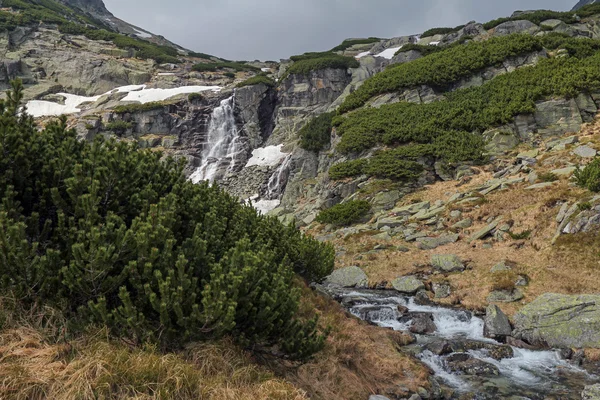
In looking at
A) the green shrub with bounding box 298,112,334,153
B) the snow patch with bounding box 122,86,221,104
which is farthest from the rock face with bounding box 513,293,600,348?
the snow patch with bounding box 122,86,221,104

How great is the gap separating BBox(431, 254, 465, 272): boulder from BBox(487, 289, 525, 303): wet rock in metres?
2.36

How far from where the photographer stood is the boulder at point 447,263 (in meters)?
15.2

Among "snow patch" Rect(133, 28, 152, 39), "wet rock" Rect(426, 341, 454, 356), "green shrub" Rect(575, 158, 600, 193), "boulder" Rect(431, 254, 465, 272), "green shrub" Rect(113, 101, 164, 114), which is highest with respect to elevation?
"snow patch" Rect(133, 28, 152, 39)

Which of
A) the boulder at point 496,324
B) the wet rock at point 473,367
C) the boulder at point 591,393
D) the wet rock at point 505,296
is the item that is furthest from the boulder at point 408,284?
the boulder at point 591,393

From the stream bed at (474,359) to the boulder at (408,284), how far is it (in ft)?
4.30

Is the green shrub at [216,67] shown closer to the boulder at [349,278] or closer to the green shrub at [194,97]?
the green shrub at [194,97]

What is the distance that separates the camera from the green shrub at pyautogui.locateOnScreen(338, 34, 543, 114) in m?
34.3

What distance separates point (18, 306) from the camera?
426 cm

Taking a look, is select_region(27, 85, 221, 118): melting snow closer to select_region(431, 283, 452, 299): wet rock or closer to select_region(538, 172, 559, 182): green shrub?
select_region(538, 172, 559, 182): green shrub

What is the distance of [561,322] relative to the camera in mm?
10109

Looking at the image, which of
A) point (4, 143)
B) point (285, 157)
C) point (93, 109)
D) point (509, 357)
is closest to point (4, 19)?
point (93, 109)

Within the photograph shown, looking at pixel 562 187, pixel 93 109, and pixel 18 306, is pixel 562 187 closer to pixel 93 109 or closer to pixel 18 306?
pixel 18 306

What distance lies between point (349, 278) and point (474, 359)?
8061mm

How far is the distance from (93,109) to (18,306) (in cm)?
5983
